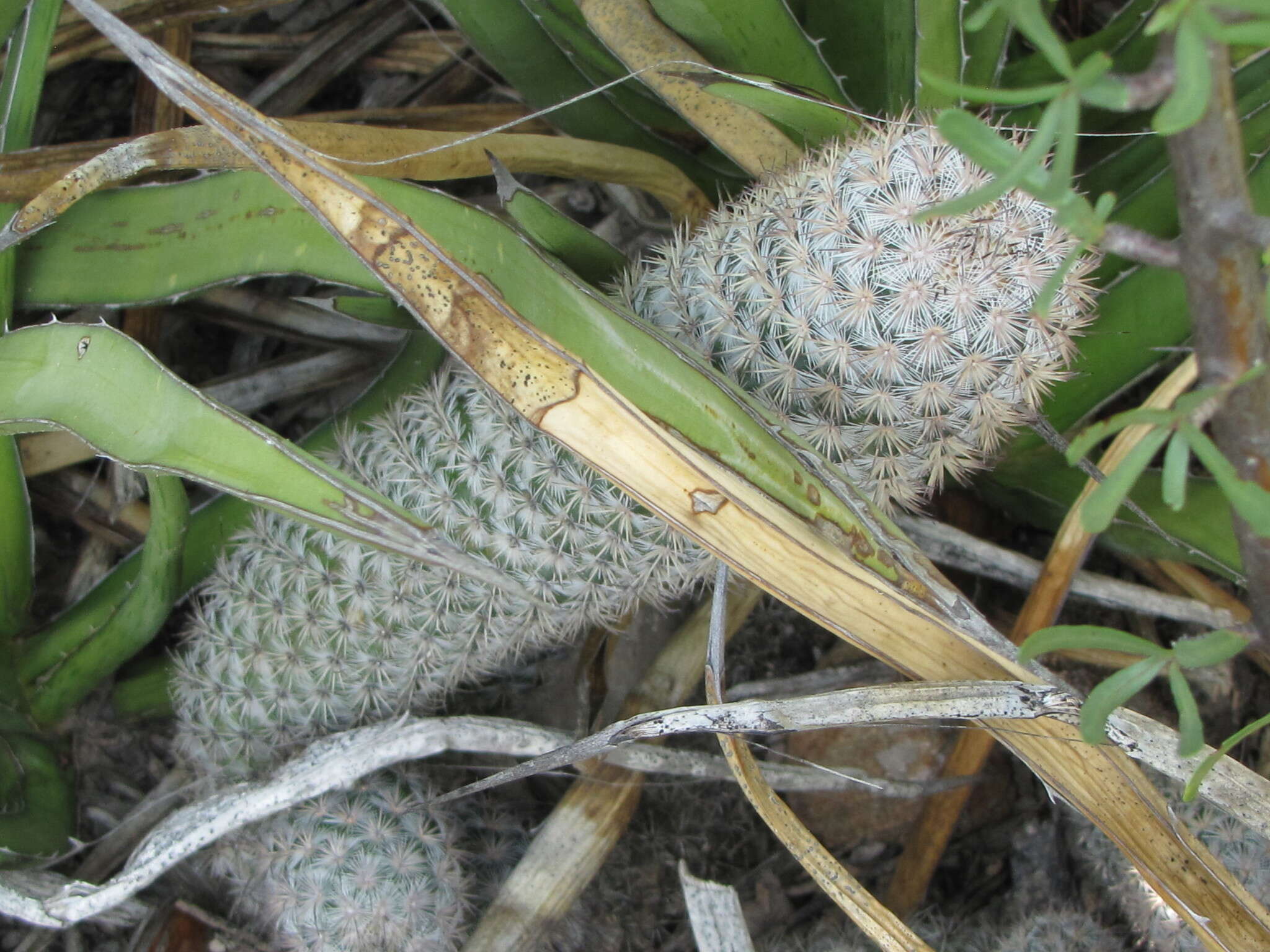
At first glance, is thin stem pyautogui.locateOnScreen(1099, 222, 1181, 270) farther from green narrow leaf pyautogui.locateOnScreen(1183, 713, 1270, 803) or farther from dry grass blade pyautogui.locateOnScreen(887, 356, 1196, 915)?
dry grass blade pyautogui.locateOnScreen(887, 356, 1196, 915)

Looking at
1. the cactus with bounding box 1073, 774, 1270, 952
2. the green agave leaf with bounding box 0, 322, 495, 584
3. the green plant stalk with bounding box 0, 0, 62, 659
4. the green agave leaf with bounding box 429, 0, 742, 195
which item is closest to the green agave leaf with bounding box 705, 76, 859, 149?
the green agave leaf with bounding box 429, 0, 742, 195

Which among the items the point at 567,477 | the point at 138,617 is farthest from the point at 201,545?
the point at 567,477

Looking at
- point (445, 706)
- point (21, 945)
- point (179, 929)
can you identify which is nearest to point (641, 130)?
point (445, 706)

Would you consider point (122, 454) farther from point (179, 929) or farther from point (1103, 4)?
point (1103, 4)

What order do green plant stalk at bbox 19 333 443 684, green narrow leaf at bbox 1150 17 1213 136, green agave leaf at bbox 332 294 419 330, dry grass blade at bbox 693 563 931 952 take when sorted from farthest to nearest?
green plant stalk at bbox 19 333 443 684 < green agave leaf at bbox 332 294 419 330 < dry grass blade at bbox 693 563 931 952 < green narrow leaf at bbox 1150 17 1213 136

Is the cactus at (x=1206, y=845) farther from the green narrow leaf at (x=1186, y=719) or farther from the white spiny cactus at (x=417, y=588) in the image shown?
the white spiny cactus at (x=417, y=588)
